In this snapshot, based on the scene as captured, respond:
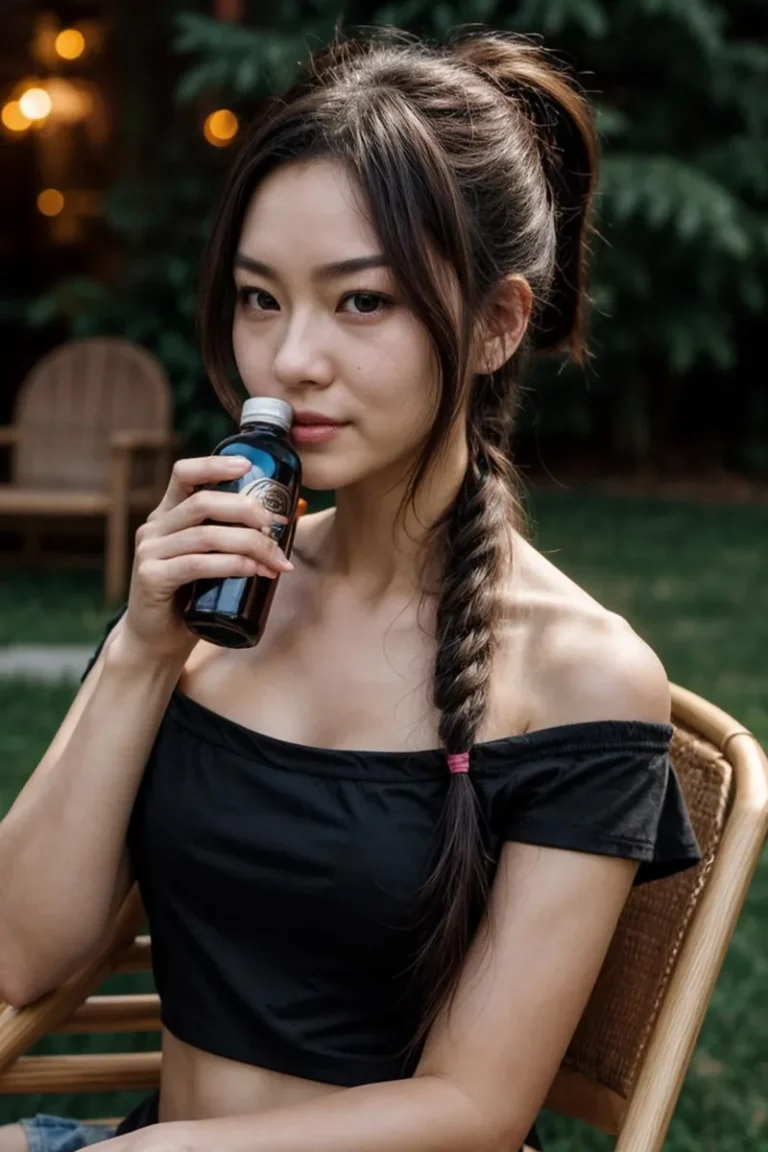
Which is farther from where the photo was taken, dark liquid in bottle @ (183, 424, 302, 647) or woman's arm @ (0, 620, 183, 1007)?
woman's arm @ (0, 620, 183, 1007)

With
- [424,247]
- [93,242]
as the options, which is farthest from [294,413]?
[93,242]

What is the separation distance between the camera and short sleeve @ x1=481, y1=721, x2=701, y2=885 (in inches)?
62.9

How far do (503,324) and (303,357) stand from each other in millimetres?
312

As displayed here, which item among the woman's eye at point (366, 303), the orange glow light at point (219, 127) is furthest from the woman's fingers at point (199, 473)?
the orange glow light at point (219, 127)

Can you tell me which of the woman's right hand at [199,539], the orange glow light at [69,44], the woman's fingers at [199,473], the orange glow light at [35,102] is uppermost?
the orange glow light at [69,44]

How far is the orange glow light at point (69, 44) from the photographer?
37.1ft

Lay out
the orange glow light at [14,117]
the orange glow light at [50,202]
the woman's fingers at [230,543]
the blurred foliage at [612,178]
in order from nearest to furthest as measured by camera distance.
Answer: the woman's fingers at [230,543] < the blurred foliage at [612,178] < the orange glow light at [14,117] < the orange glow light at [50,202]

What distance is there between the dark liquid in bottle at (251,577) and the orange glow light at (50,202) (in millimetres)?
10742

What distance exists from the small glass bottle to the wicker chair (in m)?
0.55

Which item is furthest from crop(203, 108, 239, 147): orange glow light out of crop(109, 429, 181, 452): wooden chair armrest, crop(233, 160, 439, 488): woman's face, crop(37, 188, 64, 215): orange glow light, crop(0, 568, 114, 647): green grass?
crop(233, 160, 439, 488): woman's face

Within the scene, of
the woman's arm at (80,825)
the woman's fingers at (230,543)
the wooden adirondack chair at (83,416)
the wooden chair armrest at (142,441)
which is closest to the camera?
the woman's fingers at (230,543)

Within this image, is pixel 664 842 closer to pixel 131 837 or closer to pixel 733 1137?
pixel 131 837

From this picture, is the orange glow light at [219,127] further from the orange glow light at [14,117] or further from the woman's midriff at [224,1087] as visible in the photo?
the woman's midriff at [224,1087]

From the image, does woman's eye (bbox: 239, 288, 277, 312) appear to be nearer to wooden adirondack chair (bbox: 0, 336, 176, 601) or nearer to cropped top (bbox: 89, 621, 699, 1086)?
cropped top (bbox: 89, 621, 699, 1086)
